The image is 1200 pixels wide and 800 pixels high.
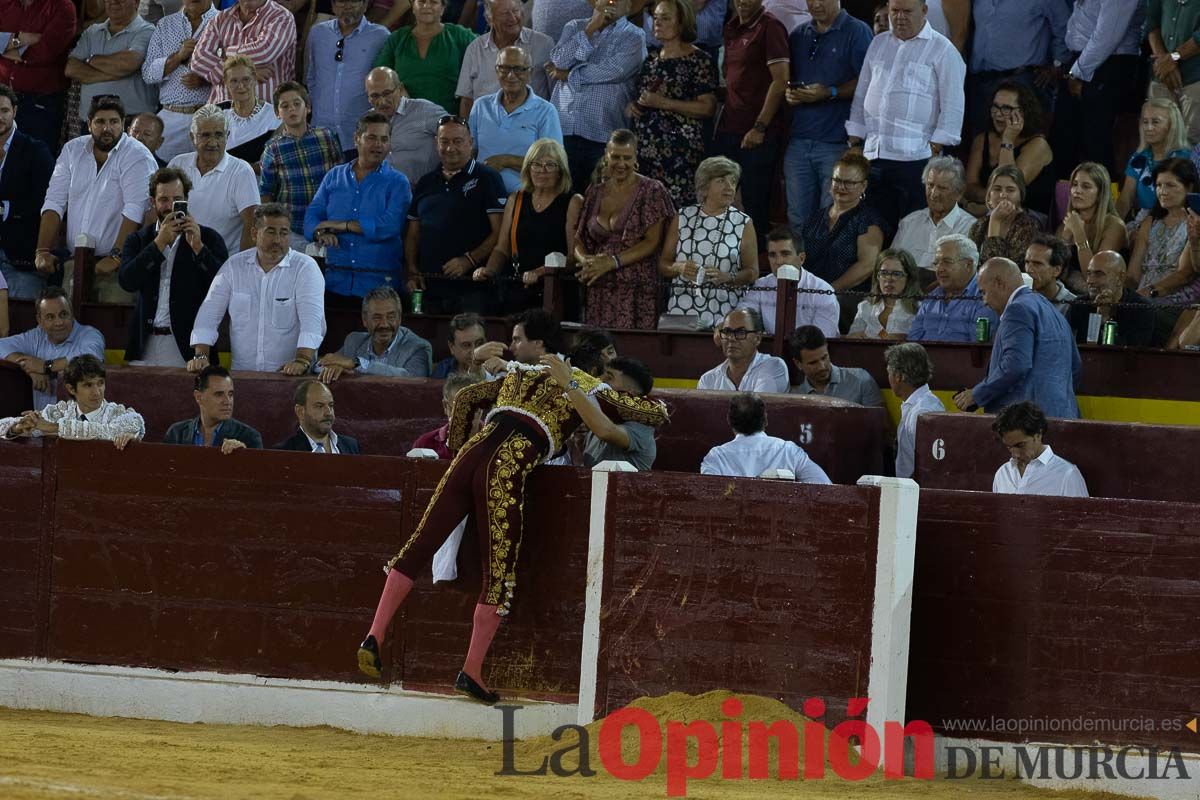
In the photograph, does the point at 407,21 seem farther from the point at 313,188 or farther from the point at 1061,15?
the point at 1061,15

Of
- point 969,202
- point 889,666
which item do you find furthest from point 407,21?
point 889,666

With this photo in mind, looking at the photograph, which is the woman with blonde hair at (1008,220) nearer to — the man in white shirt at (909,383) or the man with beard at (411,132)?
the man in white shirt at (909,383)

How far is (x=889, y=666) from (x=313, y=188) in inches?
191

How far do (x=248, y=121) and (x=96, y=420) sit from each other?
3129 millimetres

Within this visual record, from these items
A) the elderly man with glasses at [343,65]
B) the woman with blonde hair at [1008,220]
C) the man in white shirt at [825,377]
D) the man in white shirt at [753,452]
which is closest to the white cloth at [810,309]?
the man in white shirt at [825,377]

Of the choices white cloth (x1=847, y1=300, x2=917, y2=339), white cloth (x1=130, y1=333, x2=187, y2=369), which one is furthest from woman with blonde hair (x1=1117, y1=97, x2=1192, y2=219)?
white cloth (x1=130, y1=333, x2=187, y2=369)

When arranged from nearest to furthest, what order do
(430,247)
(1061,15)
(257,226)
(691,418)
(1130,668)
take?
(1130,668), (691,418), (257,226), (430,247), (1061,15)

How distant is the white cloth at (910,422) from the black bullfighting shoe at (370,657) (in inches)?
97.2

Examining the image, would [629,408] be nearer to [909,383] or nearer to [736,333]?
[736,333]

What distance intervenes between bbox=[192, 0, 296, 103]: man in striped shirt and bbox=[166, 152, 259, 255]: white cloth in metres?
1.35

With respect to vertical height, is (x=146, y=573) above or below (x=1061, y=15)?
below

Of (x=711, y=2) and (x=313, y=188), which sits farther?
(x=711, y=2)

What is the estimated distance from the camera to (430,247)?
9.29 metres

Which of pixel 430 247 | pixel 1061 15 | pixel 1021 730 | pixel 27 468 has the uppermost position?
pixel 1061 15
